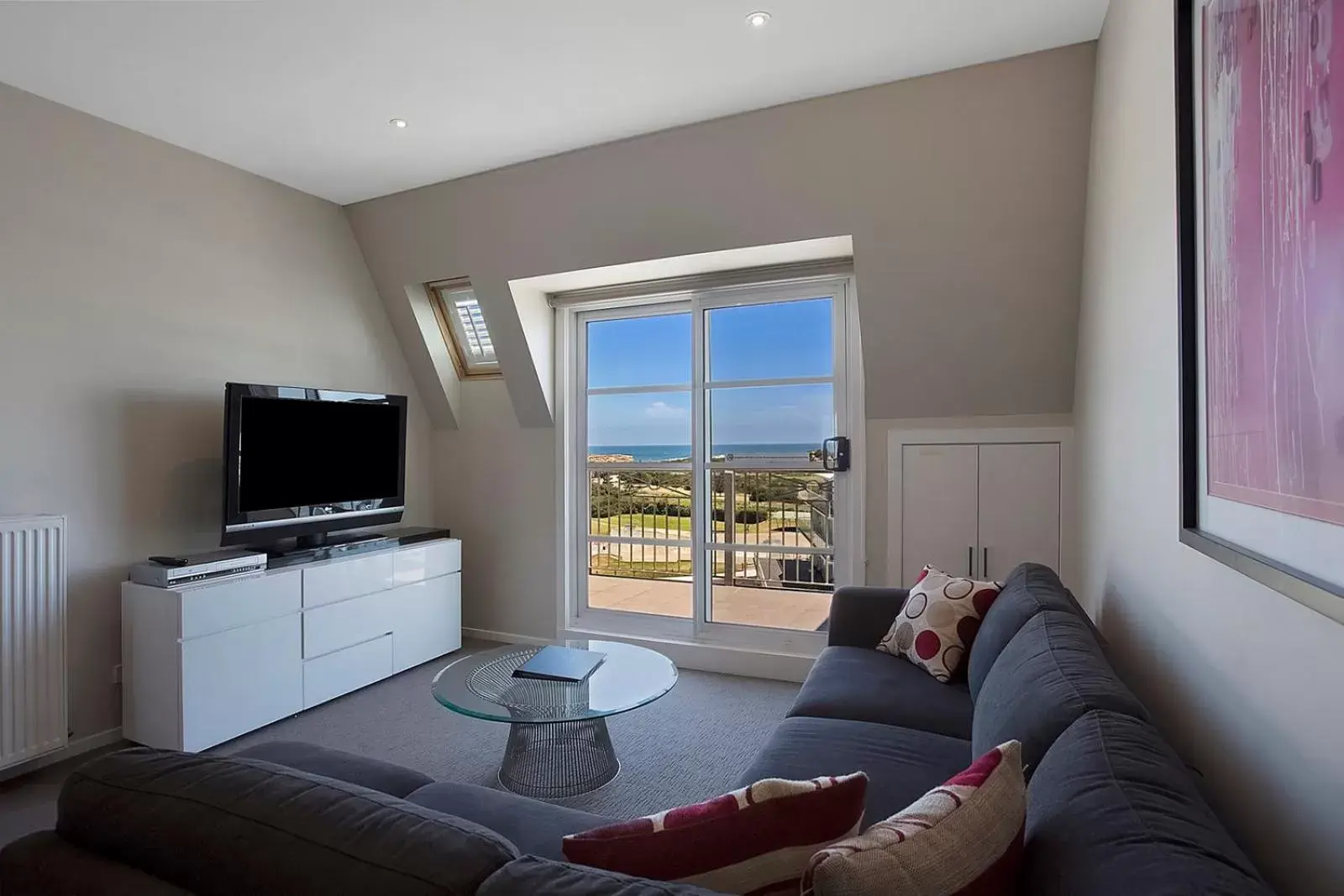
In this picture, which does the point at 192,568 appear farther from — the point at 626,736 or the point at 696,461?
the point at 696,461

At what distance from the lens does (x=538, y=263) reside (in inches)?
157

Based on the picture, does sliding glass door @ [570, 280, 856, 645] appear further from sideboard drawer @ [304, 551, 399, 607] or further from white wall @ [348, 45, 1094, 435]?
sideboard drawer @ [304, 551, 399, 607]

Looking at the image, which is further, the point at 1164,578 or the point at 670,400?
the point at 670,400

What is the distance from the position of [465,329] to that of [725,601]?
2513mm

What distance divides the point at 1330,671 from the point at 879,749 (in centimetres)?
115

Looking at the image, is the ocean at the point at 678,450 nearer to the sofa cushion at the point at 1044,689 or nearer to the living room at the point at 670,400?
the living room at the point at 670,400

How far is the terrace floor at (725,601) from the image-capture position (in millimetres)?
4094

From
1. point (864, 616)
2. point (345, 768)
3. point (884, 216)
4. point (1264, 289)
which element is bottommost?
point (345, 768)

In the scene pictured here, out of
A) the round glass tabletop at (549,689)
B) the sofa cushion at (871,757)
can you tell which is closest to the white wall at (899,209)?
the round glass tabletop at (549,689)

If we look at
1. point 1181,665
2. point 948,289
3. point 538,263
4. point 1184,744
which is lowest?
point 1184,744

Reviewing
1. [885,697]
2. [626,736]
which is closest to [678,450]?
[626,736]

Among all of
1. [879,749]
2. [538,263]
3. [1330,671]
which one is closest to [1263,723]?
[1330,671]

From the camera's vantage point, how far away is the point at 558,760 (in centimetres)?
274

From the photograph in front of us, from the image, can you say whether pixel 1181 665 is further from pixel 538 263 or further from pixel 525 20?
pixel 538 263
